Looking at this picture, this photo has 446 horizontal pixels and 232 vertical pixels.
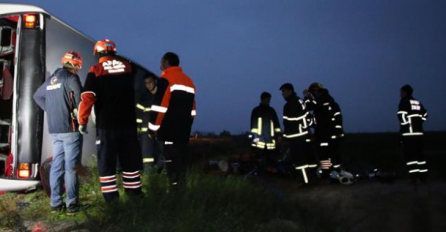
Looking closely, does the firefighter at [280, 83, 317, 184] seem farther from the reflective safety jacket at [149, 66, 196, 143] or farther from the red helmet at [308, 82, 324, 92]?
the reflective safety jacket at [149, 66, 196, 143]

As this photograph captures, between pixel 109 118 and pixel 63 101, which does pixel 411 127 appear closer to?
pixel 109 118

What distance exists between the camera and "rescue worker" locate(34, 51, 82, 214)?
616cm

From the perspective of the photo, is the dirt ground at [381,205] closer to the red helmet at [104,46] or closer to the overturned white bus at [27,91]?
the red helmet at [104,46]

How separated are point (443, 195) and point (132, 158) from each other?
19.0 feet

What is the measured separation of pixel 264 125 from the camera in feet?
38.7

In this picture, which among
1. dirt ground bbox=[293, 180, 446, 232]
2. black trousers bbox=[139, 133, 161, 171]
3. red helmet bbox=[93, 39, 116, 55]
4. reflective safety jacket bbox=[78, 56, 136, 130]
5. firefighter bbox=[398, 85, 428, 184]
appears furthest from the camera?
firefighter bbox=[398, 85, 428, 184]

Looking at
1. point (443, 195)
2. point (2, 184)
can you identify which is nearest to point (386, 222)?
point (443, 195)

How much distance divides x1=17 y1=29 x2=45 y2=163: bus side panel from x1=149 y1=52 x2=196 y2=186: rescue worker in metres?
1.61

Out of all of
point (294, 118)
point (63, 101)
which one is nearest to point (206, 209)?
point (63, 101)

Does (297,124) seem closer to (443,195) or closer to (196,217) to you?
(443,195)

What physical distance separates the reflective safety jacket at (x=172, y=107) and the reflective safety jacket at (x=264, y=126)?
5175 millimetres

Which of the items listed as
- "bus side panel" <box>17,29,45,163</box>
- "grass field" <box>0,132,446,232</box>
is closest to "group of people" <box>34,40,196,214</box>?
"grass field" <box>0,132,446,232</box>

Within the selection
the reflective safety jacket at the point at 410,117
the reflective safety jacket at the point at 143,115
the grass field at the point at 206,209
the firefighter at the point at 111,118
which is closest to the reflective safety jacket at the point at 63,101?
the firefighter at the point at 111,118

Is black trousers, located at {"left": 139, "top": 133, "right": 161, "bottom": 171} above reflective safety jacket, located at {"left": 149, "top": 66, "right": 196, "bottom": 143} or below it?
below
